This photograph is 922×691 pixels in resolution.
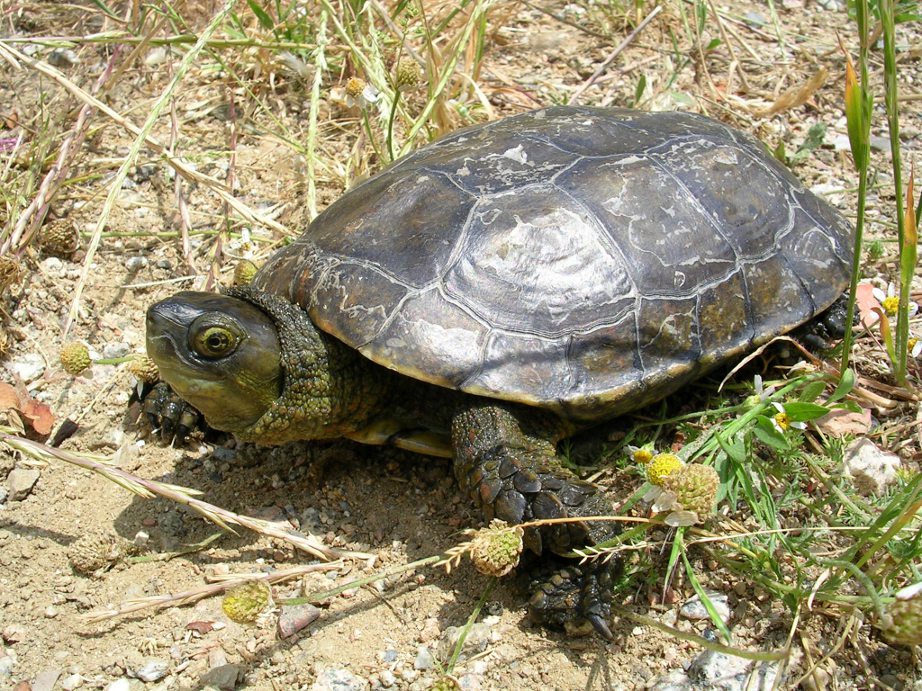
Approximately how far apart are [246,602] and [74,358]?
135 centimetres

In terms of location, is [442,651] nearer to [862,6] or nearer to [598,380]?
[598,380]

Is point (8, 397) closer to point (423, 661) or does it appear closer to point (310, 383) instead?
point (310, 383)

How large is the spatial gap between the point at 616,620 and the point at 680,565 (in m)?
0.26

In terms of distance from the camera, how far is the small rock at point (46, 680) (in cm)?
200

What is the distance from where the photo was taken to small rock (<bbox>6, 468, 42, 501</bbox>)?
255 centimetres

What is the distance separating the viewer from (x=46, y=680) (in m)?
2.02

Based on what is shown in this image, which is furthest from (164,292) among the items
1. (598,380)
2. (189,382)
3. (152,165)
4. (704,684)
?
(704,684)

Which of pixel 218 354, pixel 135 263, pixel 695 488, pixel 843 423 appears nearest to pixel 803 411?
pixel 695 488

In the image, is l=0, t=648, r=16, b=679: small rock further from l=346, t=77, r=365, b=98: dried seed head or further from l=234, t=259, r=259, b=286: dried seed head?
l=346, t=77, r=365, b=98: dried seed head

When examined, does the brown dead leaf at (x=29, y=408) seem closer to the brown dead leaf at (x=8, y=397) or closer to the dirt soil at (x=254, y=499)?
the brown dead leaf at (x=8, y=397)

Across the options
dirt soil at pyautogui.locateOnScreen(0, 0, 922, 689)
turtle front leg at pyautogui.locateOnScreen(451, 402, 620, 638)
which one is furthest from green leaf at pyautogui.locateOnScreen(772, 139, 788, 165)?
turtle front leg at pyautogui.locateOnScreen(451, 402, 620, 638)

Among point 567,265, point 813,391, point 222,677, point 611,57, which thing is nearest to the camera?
point 222,677

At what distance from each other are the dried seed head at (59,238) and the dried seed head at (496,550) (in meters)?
2.42

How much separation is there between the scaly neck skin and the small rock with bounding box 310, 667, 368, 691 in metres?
0.75
